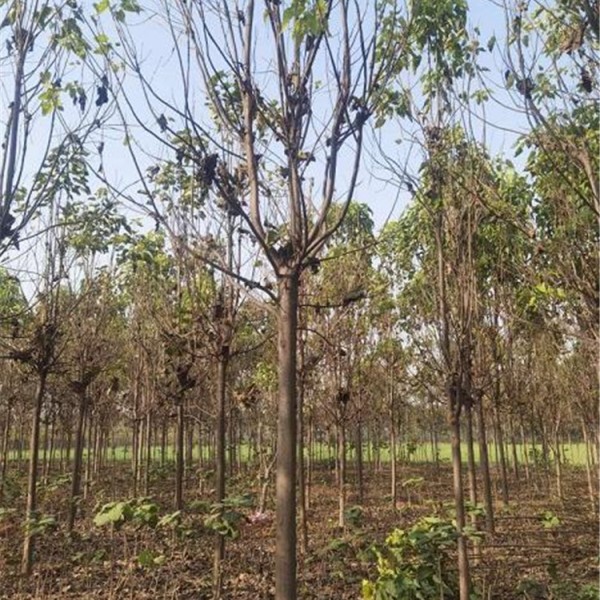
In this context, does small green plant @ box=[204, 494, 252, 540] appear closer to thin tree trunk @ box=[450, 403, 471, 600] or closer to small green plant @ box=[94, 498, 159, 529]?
small green plant @ box=[94, 498, 159, 529]

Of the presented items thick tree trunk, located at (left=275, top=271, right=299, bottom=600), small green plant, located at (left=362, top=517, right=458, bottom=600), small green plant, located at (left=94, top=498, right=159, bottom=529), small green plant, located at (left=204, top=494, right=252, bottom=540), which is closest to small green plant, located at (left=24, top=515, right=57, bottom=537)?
small green plant, located at (left=94, top=498, right=159, bottom=529)

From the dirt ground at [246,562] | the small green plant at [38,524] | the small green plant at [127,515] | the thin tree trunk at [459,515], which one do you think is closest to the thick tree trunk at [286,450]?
the dirt ground at [246,562]

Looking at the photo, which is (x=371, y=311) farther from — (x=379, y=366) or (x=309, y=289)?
(x=379, y=366)

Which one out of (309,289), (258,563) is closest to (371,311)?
(309,289)

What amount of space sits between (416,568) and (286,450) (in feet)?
8.40

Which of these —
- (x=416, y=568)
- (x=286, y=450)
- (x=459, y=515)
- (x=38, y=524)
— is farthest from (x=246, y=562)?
(x=286, y=450)

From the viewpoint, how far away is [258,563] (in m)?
7.58

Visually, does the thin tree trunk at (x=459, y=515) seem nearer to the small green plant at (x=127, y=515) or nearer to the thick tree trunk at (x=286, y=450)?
the thick tree trunk at (x=286, y=450)

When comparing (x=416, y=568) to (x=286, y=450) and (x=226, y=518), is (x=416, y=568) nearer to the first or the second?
(x=226, y=518)

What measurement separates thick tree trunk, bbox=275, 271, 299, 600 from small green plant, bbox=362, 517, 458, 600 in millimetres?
2018

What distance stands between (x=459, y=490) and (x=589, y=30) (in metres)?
3.44

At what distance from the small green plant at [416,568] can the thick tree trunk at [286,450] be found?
2018 millimetres

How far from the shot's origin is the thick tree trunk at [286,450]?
10.4 feet

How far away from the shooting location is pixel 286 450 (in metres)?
3.34
